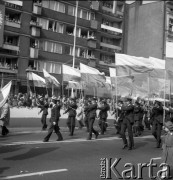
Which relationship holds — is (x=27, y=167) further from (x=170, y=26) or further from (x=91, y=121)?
(x=170, y=26)

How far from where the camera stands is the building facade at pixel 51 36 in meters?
34.2

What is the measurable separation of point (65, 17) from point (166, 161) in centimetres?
3447

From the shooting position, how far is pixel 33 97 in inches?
1086

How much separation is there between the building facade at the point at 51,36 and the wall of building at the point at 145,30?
5.81 metres

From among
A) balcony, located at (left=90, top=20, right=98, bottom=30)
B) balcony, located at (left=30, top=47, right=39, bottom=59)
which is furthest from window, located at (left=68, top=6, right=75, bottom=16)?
balcony, located at (left=30, top=47, right=39, bottom=59)

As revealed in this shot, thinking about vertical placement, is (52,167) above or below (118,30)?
below

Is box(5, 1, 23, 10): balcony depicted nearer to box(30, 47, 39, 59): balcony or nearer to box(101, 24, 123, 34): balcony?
box(30, 47, 39, 59): balcony

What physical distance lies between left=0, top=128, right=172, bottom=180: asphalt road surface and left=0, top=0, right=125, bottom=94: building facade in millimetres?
19949

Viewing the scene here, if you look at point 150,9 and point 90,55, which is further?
point 150,9

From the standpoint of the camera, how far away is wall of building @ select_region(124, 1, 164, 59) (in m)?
49.2

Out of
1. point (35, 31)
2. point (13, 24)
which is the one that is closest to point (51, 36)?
point (35, 31)

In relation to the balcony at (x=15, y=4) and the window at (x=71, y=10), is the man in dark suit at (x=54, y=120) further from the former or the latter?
the window at (x=71, y=10)

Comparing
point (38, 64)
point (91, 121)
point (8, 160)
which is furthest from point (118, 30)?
point (8, 160)

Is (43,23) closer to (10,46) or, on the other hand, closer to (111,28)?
(10,46)
